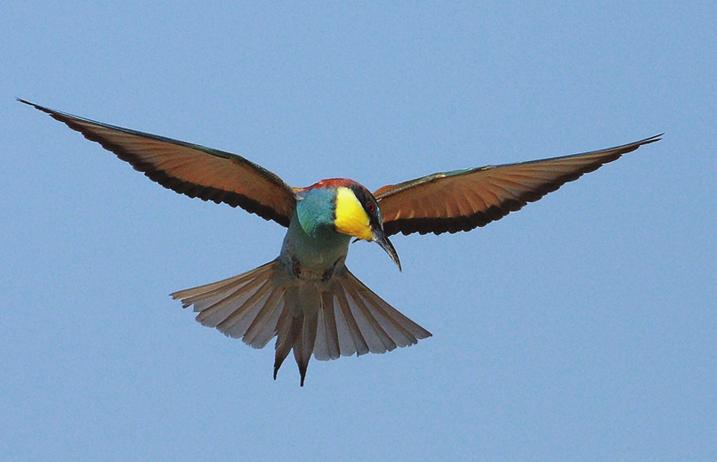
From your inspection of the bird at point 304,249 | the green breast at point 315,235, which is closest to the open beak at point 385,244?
the green breast at point 315,235

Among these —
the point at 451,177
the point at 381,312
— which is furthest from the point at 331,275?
the point at 451,177

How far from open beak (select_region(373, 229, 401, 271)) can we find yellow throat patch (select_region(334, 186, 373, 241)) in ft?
0.09

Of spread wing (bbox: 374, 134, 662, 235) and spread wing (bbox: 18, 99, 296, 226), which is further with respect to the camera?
spread wing (bbox: 374, 134, 662, 235)

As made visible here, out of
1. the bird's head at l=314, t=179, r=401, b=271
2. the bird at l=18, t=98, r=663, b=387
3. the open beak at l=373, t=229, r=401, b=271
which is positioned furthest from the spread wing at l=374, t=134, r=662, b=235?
the open beak at l=373, t=229, r=401, b=271

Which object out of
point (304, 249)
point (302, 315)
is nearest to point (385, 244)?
point (304, 249)

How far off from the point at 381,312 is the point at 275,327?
0.58m

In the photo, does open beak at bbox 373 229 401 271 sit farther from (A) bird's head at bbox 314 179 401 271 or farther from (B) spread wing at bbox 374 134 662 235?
(B) spread wing at bbox 374 134 662 235

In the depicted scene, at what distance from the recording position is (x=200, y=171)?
678 cm

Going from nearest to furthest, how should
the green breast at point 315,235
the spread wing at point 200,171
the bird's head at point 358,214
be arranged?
1. the bird's head at point 358,214
2. the green breast at point 315,235
3. the spread wing at point 200,171

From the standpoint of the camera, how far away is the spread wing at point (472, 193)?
6.77 m

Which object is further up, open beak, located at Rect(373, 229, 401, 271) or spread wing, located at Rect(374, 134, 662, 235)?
spread wing, located at Rect(374, 134, 662, 235)

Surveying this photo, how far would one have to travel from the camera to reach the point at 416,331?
694 cm

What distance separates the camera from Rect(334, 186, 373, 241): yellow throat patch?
600 centimetres

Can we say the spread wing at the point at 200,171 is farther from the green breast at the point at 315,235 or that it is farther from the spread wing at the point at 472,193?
the spread wing at the point at 472,193
